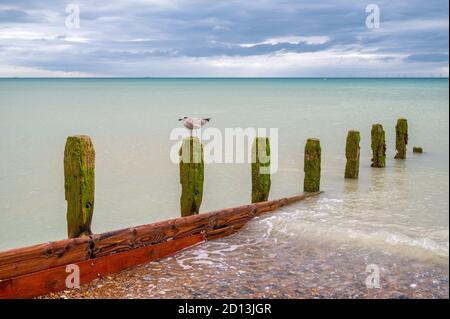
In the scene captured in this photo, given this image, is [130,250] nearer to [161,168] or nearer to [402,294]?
[402,294]

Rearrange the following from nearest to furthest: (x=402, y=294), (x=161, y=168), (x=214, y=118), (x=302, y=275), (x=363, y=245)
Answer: (x=402, y=294), (x=302, y=275), (x=363, y=245), (x=161, y=168), (x=214, y=118)

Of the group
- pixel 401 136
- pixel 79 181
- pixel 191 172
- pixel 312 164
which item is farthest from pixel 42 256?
pixel 401 136

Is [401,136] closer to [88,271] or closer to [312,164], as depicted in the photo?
[312,164]

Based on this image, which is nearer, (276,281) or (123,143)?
(276,281)

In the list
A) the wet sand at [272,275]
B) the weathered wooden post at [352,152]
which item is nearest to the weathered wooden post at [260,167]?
the wet sand at [272,275]

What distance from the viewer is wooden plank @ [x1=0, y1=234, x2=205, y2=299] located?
548 centimetres

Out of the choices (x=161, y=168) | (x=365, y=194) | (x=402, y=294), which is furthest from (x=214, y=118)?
(x=402, y=294)

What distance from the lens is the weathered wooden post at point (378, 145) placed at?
49.2 ft

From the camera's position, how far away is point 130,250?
658 centimetres

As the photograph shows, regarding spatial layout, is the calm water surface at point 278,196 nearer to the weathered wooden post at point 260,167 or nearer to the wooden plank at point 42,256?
the weathered wooden post at point 260,167

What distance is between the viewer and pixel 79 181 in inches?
266

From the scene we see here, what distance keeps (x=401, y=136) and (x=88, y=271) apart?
13.5m

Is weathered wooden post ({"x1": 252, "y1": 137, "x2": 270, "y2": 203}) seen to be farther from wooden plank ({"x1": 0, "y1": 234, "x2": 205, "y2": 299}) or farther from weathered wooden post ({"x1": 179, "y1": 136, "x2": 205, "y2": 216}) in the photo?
wooden plank ({"x1": 0, "y1": 234, "x2": 205, "y2": 299})

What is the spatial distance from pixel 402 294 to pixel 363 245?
2.03 metres
